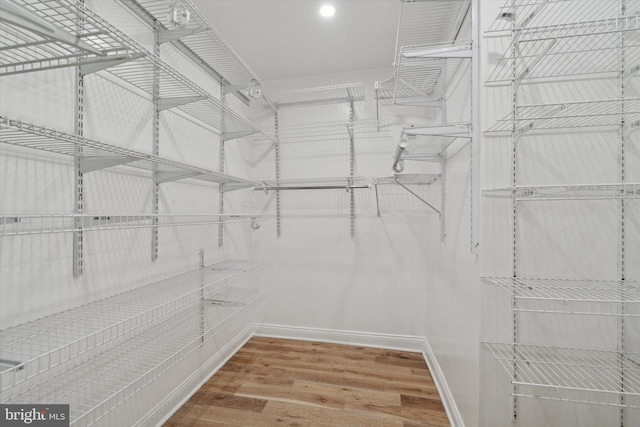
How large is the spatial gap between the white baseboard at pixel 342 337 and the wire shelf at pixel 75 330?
3.72 feet

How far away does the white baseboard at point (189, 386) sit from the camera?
5.17 ft

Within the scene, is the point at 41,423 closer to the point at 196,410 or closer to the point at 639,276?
the point at 196,410

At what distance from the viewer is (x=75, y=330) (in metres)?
1.03

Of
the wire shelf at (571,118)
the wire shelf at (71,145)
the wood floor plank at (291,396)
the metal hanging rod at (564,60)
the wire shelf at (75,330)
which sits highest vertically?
the metal hanging rod at (564,60)

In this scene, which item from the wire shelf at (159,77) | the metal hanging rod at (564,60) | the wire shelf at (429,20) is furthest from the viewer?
the wire shelf at (429,20)

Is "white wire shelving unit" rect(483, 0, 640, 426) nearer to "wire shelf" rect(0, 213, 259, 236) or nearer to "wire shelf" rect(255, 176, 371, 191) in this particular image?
"wire shelf" rect(255, 176, 371, 191)

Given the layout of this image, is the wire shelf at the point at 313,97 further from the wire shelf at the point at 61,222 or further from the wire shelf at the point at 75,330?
the wire shelf at the point at 75,330

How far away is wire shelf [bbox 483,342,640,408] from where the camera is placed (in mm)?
1154

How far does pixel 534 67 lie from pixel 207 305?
7.32 feet

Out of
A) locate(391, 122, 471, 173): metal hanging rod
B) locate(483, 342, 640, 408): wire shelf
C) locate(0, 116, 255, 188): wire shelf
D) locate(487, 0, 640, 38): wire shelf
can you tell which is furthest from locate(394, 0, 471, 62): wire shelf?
locate(483, 342, 640, 408): wire shelf

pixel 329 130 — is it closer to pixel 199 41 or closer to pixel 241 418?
pixel 199 41

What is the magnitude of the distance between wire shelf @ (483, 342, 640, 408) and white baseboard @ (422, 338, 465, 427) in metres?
0.51

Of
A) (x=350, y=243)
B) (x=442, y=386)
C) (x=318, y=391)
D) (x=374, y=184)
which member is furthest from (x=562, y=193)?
(x=318, y=391)

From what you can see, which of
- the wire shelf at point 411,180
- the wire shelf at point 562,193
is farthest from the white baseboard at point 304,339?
the wire shelf at point 411,180
